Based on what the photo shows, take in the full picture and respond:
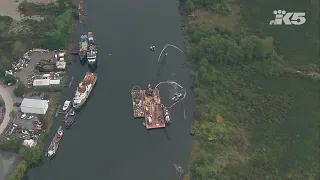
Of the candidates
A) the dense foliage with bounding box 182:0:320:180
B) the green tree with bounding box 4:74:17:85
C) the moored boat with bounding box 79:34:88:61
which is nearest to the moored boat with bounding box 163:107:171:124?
the dense foliage with bounding box 182:0:320:180

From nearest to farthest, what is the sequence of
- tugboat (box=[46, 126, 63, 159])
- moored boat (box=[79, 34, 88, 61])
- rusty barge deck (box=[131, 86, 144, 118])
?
tugboat (box=[46, 126, 63, 159]) → rusty barge deck (box=[131, 86, 144, 118]) → moored boat (box=[79, 34, 88, 61])

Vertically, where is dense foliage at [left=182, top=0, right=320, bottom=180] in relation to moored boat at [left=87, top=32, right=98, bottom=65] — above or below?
below

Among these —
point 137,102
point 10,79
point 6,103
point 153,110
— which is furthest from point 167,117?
point 10,79

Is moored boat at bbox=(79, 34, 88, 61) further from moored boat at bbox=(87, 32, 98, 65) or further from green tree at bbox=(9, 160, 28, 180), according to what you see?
green tree at bbox=(9, 160, 28, 180)

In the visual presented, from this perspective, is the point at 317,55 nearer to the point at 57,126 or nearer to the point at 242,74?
the point at 242,74

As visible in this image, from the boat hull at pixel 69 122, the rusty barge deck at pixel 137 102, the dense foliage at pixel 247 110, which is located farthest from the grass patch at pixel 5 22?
the dense foliage at pixel 247 110
